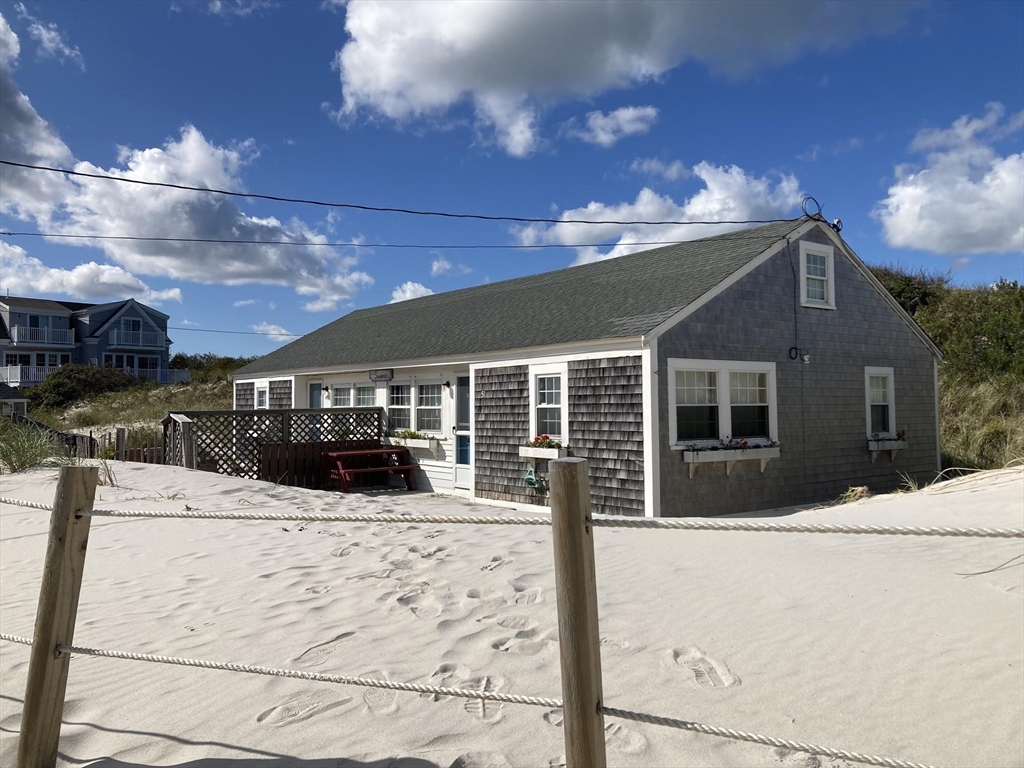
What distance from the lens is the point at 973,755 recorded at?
3.70 metres

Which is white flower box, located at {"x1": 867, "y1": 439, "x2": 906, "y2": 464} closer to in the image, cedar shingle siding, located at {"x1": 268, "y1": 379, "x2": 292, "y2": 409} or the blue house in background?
cedar shingle siding, located at {"x1": 268, "y1": 379, "x2": 292, "y2": 409}

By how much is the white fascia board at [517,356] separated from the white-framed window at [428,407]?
0.62 m

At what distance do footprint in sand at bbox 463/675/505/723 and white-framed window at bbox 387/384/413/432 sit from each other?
13.0 m

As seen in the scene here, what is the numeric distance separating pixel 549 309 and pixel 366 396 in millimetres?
5612

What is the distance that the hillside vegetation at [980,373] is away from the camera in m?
17.4

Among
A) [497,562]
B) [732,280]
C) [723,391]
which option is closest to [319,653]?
[497,562]

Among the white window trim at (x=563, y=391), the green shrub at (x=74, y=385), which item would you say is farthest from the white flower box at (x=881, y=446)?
the green shrub at (x=74, y=385)

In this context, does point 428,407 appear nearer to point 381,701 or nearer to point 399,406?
point 399,406

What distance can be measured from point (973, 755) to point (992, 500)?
23.4ft

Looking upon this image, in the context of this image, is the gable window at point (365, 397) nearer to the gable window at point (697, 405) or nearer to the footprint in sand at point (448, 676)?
the gable window at point (697, 405)

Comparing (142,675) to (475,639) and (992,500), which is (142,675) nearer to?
(475,639)

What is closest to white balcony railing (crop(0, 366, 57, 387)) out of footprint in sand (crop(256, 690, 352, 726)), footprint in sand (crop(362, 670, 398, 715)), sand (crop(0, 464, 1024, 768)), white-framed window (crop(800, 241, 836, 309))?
sand (crop(0, 464, 1024, 768))

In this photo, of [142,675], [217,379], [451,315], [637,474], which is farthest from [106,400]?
[142,675]

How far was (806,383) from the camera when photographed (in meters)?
13.6
